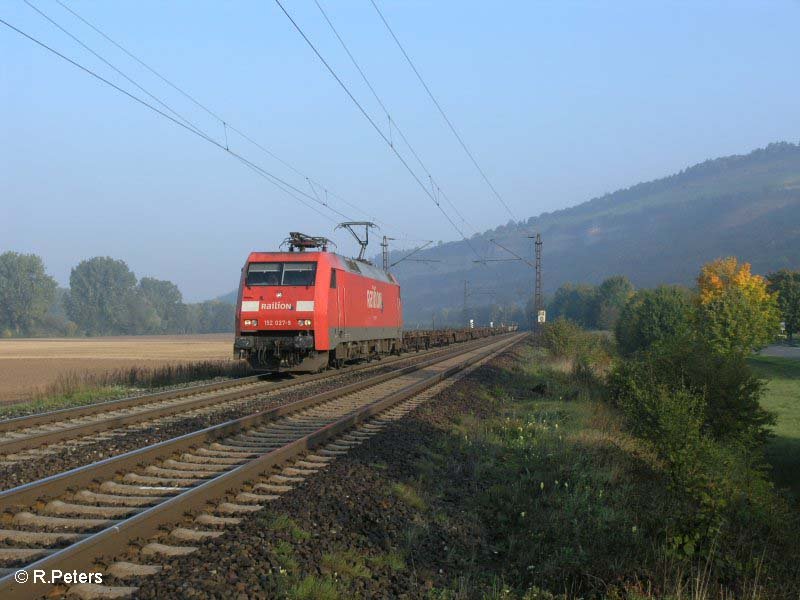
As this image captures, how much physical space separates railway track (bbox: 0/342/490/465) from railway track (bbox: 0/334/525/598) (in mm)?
2004

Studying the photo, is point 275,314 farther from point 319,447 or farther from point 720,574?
point 720,574

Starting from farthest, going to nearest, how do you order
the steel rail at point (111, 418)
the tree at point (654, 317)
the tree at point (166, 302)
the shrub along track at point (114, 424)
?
1. the tree at point (166, 302)
2. the tree at point (654, 317)
3. the steel rail at point (111, 418)
4. the shrub along track at point (114, 424)

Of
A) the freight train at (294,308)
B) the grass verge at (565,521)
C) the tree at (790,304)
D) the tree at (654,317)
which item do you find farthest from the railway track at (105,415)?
the tree at (790,304)

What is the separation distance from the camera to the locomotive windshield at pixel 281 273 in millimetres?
21438

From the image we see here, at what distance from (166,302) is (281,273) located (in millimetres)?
150438

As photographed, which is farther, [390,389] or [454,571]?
[390,389]

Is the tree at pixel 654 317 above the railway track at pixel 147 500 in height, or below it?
above

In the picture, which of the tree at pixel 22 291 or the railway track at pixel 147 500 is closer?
the railway track at pixel 147 500


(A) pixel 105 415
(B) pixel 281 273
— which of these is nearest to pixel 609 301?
(B) pixel 281 273

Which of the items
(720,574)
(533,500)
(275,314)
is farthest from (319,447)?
(275,314)

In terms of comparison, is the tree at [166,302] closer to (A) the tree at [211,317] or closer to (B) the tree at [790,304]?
(A) the tree at [211,317]

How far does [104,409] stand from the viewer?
1420 cm

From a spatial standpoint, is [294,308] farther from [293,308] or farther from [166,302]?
[166,302]

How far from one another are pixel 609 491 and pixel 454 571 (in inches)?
121
